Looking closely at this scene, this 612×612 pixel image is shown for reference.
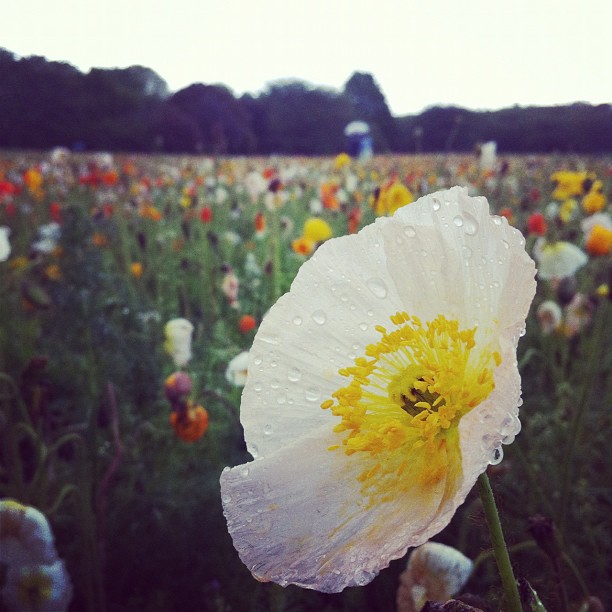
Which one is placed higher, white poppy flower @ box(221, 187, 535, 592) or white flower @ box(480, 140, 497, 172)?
white flower @ box(480, 140, 497, 172)

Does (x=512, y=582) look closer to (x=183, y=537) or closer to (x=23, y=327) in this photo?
(x=183, y=537)

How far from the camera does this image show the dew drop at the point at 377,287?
0.82 feet

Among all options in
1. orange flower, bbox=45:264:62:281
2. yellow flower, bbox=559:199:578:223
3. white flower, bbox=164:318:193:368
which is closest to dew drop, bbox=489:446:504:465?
white flower, bbox=164:318:193:368

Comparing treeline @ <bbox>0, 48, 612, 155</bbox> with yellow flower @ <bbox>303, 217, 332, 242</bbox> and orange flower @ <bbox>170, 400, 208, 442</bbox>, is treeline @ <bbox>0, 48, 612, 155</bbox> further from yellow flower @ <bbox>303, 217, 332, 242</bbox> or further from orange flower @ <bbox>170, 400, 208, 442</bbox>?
orange flower @ <bbox>170, 400, 208, 442</bbox>

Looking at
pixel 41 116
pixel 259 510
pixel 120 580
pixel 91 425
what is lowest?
pixel 120 580

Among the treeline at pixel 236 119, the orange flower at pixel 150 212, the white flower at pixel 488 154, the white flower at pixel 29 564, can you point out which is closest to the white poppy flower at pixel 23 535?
the white flower at pixel 29 564

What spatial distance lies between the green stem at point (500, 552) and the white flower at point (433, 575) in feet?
0.54

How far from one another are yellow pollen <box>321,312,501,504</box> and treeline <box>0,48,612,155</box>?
16.4 inches

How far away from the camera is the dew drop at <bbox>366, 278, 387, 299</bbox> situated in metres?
0.25

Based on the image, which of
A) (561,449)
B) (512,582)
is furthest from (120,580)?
(512,582)

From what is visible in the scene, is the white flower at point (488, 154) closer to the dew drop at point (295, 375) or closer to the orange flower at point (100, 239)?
the dew drop at point (295, 375)

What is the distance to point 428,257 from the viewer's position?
24 centimetres

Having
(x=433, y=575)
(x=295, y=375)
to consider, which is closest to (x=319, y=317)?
(x=295, y=375)

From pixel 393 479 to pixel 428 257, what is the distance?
0.08 metres
